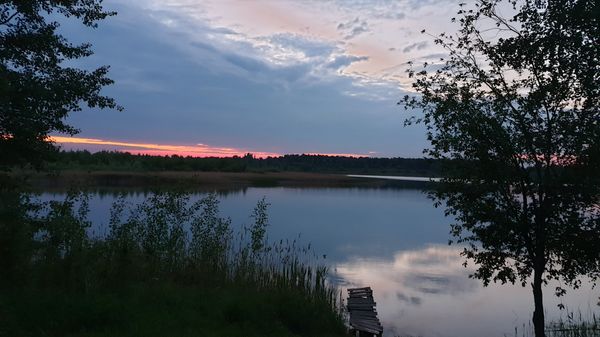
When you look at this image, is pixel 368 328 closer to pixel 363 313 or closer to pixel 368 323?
pixel 368 323

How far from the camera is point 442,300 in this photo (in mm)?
17859

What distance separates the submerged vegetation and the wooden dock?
0.56 metres

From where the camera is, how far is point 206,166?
11556cm

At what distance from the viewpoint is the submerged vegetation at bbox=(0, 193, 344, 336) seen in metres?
8.75

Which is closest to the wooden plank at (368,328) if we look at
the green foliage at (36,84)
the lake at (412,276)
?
the lake at (412,276)

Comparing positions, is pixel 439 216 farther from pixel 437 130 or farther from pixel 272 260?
pixel 437 130

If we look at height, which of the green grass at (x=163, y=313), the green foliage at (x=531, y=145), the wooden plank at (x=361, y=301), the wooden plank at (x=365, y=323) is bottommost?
the wooden plank at (x=365, y=323)

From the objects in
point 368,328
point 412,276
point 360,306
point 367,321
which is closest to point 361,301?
point 360,306

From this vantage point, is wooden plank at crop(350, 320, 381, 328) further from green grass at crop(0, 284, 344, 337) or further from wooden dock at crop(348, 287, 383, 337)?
green grass at crop(0, 284, 344, 337)

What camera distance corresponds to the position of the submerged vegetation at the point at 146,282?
875 centimetres

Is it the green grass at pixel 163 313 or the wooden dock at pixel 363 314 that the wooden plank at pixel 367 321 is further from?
the green grass at pixel 163 313

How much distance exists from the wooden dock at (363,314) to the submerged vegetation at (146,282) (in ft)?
1.82

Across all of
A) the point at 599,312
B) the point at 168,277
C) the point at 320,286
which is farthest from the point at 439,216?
the point at 168,277

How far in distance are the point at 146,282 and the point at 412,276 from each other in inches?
529
